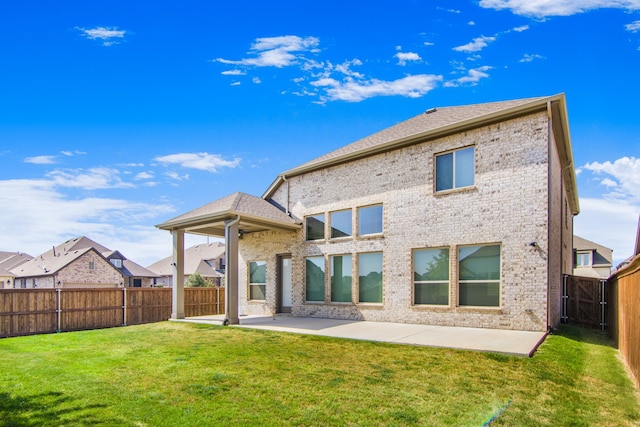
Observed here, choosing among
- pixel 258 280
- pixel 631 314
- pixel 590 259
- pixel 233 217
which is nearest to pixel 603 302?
pixel 631 314

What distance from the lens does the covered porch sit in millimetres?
13586

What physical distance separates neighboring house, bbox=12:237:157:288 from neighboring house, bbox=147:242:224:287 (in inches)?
116

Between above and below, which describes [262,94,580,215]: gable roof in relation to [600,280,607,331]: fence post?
above

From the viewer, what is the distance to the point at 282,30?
36.8 feet

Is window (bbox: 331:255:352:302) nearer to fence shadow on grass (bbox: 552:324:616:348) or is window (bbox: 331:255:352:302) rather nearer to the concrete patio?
the concrete patio

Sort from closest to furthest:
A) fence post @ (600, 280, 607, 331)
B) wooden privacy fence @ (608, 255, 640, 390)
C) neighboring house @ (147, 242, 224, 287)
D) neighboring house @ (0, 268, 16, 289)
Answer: wooden privacy fence @ (608, 255, 640, 390)
fence post @ (600, 280, 607, 331)
neighboring house @ (0, 268, 16, 289)
neighboring house @ (147, 242, 224, 287)

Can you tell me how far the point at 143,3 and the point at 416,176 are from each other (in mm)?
9014

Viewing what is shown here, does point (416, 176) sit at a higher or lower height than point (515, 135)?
lower

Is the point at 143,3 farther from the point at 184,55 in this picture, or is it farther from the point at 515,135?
the point at 515,135

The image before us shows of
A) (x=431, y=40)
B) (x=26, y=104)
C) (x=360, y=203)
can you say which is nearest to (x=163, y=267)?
(x=26, y=104)

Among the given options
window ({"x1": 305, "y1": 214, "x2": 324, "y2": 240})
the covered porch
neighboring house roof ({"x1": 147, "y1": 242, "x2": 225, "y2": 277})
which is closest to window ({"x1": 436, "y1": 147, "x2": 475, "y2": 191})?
window ({"x1": 305, "y1": 214, "x2": 324, "y2": 240})

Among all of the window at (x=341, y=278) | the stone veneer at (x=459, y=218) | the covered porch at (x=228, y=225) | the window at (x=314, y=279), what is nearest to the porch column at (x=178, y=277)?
the covered porch at (x=228, y=225)

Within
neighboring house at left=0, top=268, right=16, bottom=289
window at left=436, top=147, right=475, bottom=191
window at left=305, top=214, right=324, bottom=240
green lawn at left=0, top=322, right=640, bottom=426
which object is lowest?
neighboring house at left=0, top=268, right=16, bottom=289

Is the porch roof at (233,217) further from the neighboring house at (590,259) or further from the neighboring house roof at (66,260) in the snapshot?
the neighboring house at (590,259)
